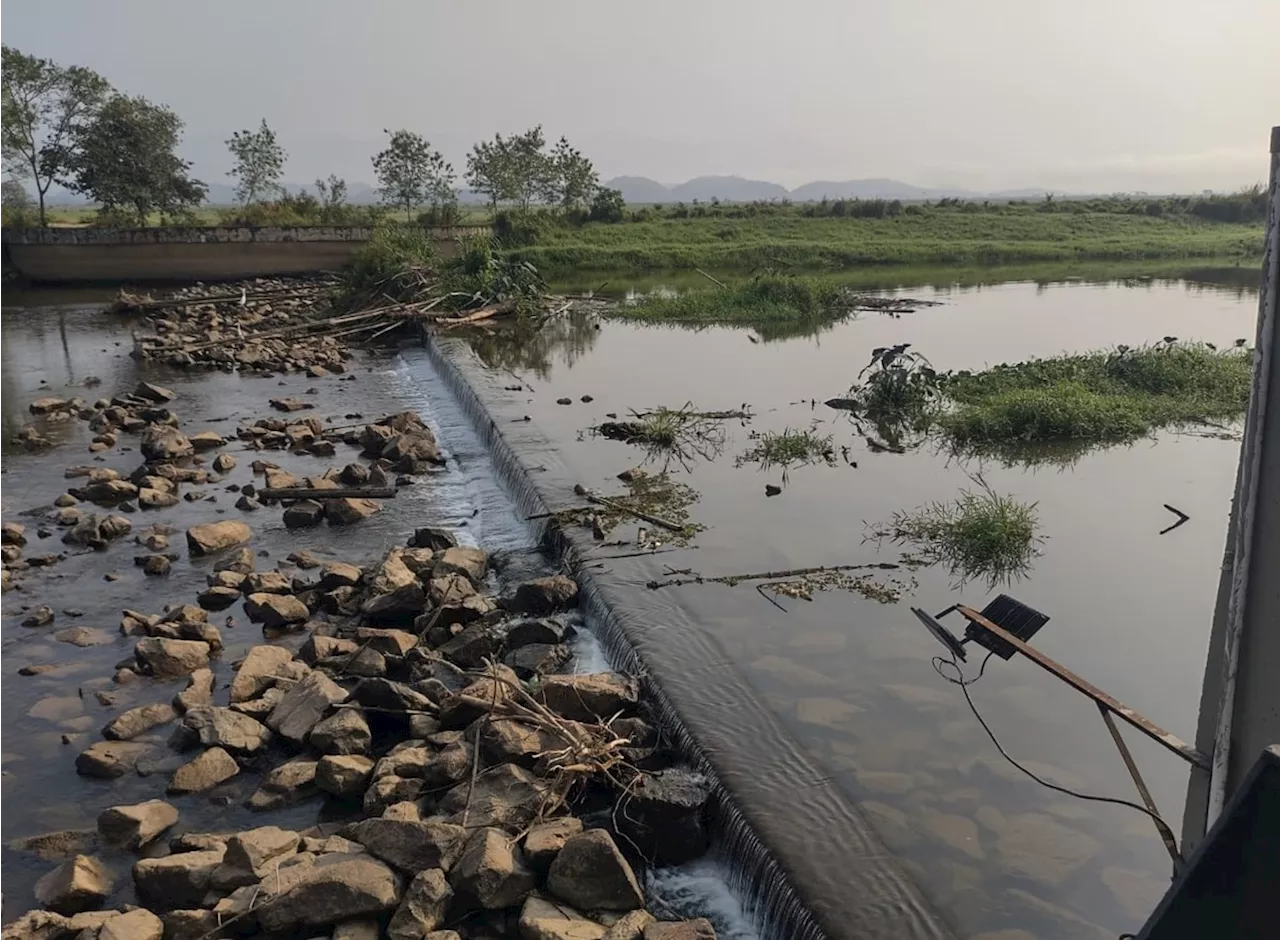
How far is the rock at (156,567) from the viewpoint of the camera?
924 centimetres

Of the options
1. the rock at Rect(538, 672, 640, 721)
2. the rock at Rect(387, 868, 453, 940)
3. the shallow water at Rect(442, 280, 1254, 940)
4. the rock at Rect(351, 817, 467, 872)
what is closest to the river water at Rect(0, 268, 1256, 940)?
the shallow water at Rect(442, 280, 1254, 940)

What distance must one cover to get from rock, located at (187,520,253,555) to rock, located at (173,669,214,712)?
285 cm

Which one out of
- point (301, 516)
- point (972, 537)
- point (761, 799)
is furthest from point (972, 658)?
point (301, 516)

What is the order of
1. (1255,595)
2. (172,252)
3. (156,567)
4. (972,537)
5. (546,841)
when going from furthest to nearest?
(172,252) < (156,567) < (972,537) < (546,841) < (1255,595)

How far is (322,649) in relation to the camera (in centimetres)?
737

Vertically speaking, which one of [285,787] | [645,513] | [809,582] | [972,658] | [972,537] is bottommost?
[285,787]

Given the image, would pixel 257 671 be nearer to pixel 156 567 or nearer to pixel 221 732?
pixel 221 732

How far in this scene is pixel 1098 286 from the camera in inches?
1243

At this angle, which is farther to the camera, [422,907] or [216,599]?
[216,599]

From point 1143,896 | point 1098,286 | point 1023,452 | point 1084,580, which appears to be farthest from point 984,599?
point 1098,286

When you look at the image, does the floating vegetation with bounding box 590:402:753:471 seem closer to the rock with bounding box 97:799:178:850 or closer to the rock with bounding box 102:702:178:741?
the rock with bounding box 102:702:178:741

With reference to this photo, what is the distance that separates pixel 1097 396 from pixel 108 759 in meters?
12.9

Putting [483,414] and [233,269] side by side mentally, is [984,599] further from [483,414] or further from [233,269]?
[233,269]

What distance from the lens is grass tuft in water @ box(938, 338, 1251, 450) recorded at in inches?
505
